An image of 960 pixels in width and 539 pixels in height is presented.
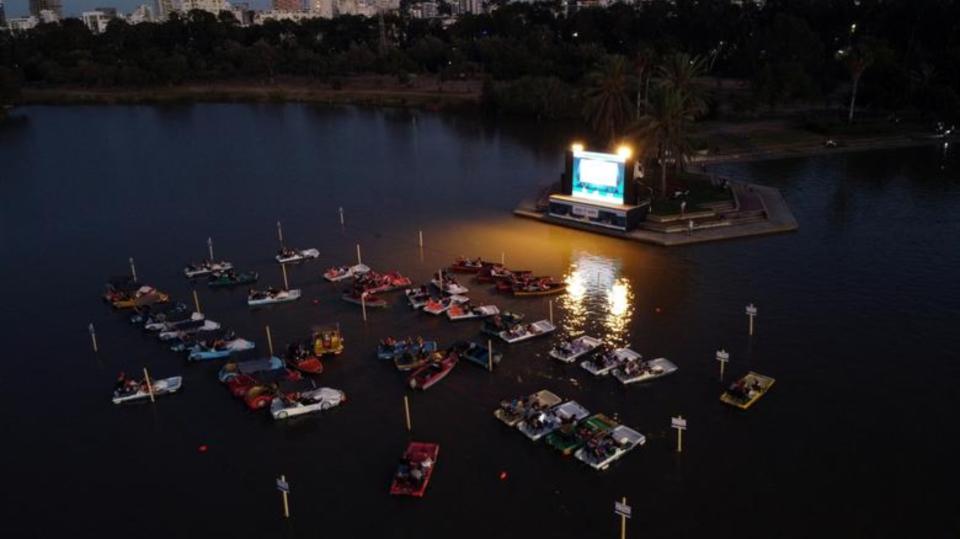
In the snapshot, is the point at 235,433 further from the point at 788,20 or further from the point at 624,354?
the point at 788,20

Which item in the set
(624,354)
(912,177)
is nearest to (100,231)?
(624,354)

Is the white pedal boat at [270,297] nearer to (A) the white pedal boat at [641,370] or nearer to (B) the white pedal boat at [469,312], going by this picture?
(B) the white pedal boat at [469,312]

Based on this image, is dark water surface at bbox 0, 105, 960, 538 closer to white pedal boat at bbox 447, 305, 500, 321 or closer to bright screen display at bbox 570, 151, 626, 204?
white pedal boat at bbox 447, 305, 500, 321

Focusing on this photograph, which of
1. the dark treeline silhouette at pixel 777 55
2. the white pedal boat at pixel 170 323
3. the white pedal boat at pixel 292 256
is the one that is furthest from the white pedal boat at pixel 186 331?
the dark treeline silhouette at pixel 777 55

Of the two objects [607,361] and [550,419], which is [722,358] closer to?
[607,361]

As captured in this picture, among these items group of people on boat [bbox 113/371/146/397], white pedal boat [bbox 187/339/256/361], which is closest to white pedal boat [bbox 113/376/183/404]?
group of people on boat [bbox 113/371/146/397]

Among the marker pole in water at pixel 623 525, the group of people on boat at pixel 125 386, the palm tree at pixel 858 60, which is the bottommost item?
the marker pole in water at pixel 623 525
